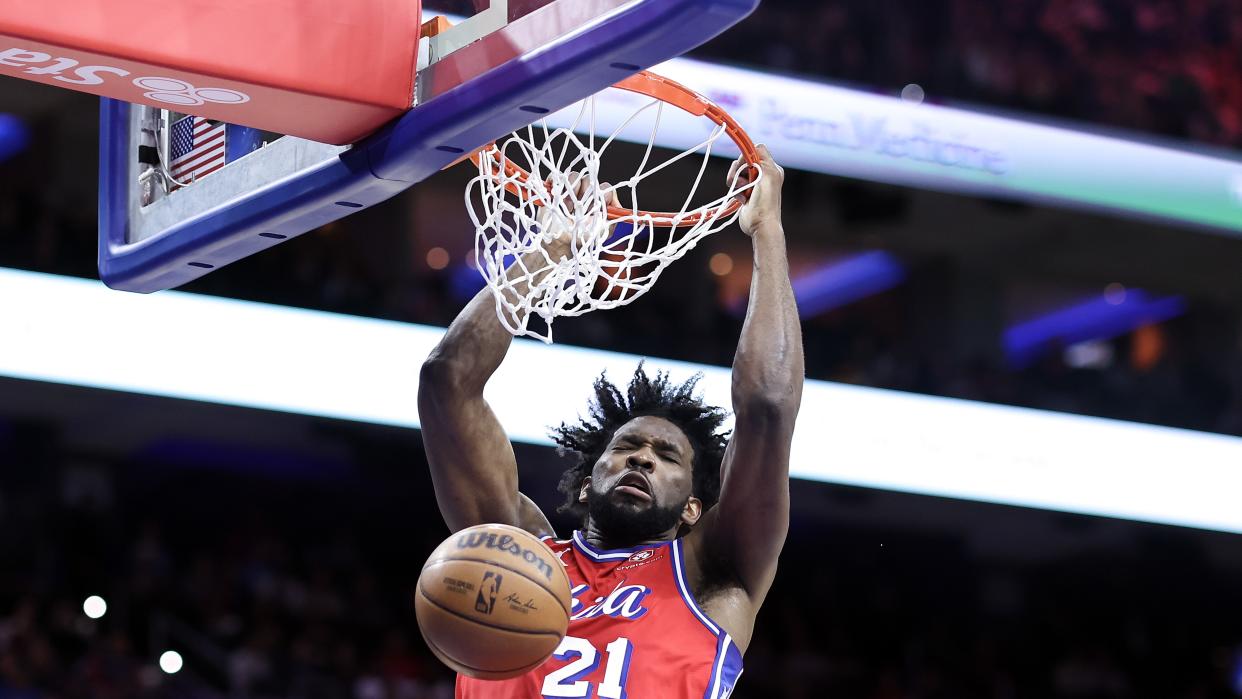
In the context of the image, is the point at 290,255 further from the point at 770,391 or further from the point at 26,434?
the point at 770,391

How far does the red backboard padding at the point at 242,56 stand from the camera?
2510 millimetres

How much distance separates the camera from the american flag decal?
10.1 ft

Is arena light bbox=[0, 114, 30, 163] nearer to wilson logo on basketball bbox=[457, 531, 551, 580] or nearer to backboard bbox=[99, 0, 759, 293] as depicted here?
backboard bbox=[99, 0, 759, 293]

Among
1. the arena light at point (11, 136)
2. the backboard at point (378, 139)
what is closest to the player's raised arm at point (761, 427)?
the backboard at point (378, 139)

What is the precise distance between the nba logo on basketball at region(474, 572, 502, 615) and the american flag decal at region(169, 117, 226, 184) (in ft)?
3.08

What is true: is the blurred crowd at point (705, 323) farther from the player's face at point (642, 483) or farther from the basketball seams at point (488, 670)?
the basketball seams at point (488, 670)

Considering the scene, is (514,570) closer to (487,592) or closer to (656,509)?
(487,592)

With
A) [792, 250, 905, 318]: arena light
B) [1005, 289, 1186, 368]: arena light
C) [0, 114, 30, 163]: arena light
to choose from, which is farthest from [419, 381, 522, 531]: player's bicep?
[1005, 289, 1186, 368]: arena light

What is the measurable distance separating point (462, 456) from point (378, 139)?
0.99m

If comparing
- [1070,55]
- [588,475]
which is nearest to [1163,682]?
[1070,55]

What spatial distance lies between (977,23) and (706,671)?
957cm

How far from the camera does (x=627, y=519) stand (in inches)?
139

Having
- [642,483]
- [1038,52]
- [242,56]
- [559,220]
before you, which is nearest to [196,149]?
[242,56]

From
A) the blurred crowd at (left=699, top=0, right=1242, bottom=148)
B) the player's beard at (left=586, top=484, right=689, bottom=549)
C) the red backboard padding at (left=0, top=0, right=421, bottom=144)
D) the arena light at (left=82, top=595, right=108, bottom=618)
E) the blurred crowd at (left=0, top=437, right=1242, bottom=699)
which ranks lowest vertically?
the blurred crowd at (left=0, top=437, right=1242, bottom=699)
